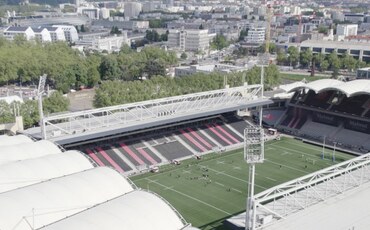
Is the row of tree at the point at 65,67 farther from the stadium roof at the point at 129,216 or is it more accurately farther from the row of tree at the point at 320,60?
the stadium roof at the point at 129,216

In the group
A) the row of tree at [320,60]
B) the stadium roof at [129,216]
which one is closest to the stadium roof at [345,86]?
the stadium roof at [129,216]

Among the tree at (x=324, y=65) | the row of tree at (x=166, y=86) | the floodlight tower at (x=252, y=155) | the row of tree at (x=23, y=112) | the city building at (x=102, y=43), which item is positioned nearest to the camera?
the floodlight tower at (x=252, y=155)

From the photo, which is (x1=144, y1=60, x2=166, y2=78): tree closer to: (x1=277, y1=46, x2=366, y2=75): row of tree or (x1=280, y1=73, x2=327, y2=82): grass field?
(x1=280, y1=73, x2=327, y2=82): grass field

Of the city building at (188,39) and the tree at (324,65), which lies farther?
the city building at (188,39)

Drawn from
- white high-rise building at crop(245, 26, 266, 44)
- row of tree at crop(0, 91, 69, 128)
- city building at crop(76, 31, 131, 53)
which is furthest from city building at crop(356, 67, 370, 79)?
city building at crop(76, 31, 131, 53)

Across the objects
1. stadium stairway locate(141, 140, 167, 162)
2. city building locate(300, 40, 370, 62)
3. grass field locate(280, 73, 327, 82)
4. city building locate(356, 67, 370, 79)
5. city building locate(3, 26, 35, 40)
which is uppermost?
city building locate(3, 26, 35, 40)

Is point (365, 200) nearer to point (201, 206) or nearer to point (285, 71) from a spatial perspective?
point (201, 206)
